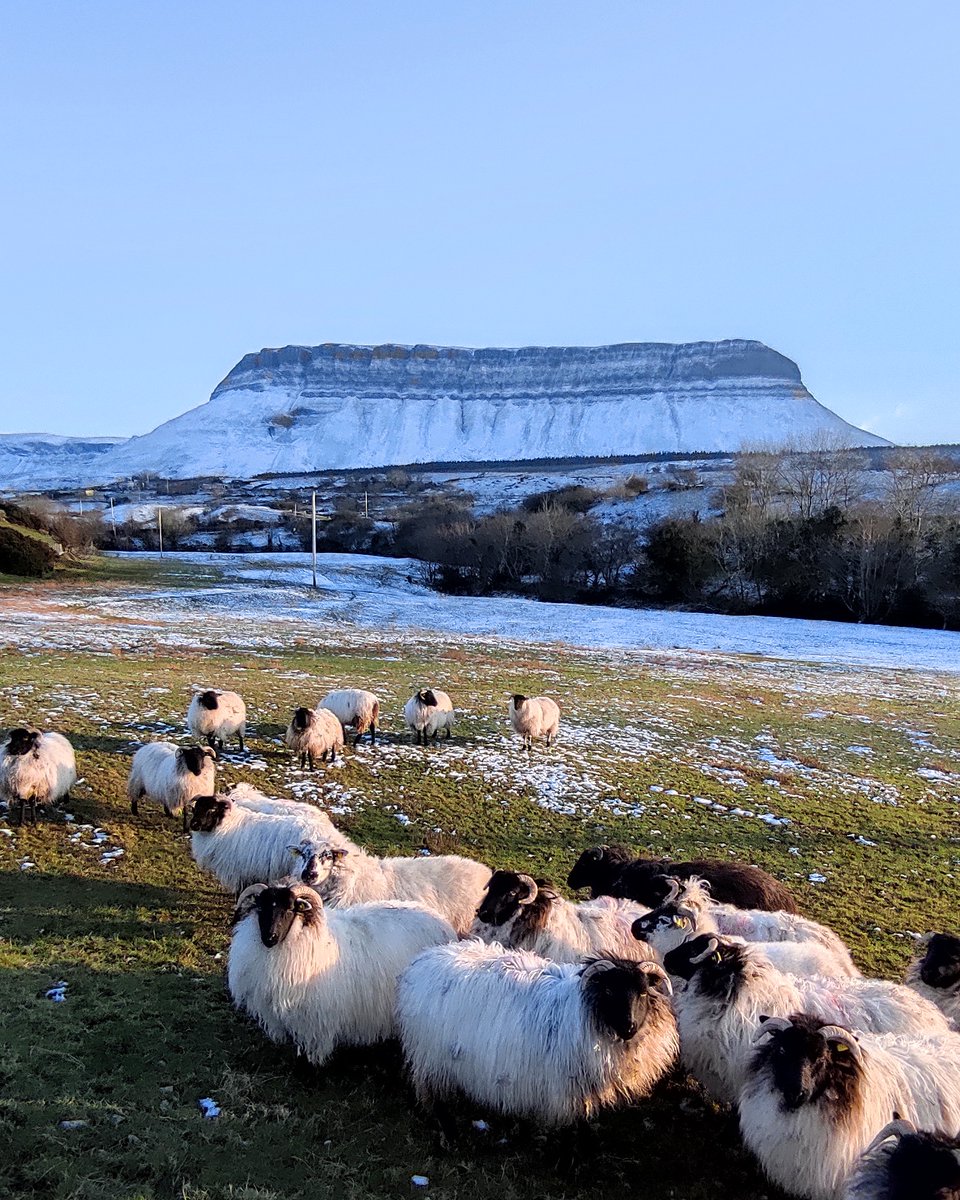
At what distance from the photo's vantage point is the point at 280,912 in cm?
592

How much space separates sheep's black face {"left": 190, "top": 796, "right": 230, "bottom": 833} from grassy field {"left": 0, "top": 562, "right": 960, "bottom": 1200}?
0.72 meters

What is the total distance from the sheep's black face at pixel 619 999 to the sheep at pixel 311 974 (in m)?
1.73

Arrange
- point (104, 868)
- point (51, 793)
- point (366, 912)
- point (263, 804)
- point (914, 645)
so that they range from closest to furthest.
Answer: point (366, 912), point (104, 868), point (263, 804), point (51, 793), point (914, 645)

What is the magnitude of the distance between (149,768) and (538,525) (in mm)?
59313

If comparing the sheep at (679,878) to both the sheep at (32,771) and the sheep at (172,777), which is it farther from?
the sheep at (32,771)

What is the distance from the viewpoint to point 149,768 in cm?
1062

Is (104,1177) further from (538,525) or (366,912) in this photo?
(538,525)

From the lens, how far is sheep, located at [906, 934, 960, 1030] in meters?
6.38

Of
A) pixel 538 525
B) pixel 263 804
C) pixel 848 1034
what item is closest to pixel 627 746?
pixel 263 804

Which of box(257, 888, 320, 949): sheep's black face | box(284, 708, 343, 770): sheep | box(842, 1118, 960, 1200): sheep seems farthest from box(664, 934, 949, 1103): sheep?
box(284, 708, 343, 770): sheep

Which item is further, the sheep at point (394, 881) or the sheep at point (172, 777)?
the sheep at point (172, 777)

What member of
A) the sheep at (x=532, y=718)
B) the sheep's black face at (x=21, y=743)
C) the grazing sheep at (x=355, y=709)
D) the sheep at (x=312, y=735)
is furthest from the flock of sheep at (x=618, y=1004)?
the sheep at (x=532, y=718)

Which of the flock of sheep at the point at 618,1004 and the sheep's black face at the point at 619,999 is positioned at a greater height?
the sheep's black face at the point at 619,999

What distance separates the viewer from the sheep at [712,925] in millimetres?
6422
